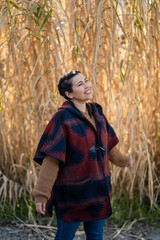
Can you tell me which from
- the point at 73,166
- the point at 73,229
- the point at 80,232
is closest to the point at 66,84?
the point at 73,166

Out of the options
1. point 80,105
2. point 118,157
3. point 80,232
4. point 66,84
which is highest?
point 66,84

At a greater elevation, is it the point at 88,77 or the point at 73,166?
the point at 88,77

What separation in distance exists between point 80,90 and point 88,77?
Result: 0.78 meters

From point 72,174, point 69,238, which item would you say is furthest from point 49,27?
point 69,238

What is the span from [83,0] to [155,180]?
1.37 meters

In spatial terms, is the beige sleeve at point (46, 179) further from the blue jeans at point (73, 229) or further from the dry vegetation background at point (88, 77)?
the dry vegetation background at point (88, 77)

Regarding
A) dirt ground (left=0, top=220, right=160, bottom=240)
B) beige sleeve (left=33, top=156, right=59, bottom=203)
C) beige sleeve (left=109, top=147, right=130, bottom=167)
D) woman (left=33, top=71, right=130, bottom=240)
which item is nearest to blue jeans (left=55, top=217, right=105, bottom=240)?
woman (left=33, top=71, right=130, bottom=240)

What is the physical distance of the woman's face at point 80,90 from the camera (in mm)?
1441

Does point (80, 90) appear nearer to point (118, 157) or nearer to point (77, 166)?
point (77, 166)

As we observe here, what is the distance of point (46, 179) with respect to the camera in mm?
1377

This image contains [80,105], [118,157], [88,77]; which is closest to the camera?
[80,105]

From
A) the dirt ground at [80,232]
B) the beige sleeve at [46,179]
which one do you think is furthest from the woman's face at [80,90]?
the dirt ground at [80,232]

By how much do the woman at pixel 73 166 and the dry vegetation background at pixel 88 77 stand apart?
59cm

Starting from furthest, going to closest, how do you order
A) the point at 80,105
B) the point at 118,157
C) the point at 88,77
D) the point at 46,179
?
1. the point at 88,77
2. the point at 118,157
3. the point at 80,105
4. the point at 46,179
